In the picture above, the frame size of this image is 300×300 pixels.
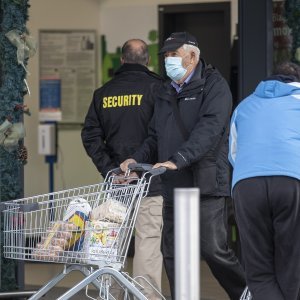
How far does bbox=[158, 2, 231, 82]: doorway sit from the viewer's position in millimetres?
10695

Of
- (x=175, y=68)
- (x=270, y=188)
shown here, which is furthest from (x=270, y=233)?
(x=175, y=68)

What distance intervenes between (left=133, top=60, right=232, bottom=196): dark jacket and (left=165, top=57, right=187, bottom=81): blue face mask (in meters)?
0.08

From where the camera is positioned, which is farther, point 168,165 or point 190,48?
point 190,48

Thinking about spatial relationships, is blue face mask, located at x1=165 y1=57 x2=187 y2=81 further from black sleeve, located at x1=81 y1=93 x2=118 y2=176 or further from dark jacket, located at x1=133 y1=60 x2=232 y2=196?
black sleeve, located at x1=81 y1=93 x2=118 y2=176

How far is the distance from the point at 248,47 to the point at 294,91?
6.50 feet

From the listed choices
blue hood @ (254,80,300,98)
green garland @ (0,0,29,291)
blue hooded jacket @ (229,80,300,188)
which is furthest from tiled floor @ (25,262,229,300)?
blue hood @ (254,80,300,98)

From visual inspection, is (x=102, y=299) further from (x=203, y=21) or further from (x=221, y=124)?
(x=203, y=21)

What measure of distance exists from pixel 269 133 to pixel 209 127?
0.82 metres

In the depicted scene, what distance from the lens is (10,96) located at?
778 cm

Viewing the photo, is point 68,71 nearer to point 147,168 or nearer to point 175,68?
point 175,68

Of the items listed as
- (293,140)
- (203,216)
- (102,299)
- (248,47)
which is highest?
(248,47)

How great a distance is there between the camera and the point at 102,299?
6.09m

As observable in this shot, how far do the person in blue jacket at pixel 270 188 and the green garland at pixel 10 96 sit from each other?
2.53m

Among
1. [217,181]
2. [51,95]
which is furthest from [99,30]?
[217,181]
